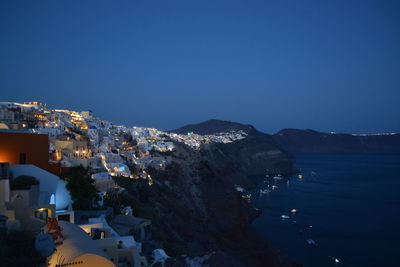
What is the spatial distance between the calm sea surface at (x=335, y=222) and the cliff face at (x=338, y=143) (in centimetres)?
11684

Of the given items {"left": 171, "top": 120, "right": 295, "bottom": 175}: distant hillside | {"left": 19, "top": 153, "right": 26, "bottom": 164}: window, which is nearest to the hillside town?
{"left": 19, "top": 153, "right": 26, "bottom": 164}: window

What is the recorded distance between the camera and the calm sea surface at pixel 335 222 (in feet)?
77.7

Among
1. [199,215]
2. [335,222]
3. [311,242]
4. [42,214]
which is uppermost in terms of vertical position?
[42,214]

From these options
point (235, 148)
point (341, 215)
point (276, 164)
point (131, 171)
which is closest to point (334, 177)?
point (276, 164)

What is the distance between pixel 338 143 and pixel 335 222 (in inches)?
5930

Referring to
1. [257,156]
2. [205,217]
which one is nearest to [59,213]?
[205,217]

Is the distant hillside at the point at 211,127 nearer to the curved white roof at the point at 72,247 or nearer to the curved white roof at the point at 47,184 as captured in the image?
the curved white roof at the point at 47,184

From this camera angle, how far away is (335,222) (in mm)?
31984

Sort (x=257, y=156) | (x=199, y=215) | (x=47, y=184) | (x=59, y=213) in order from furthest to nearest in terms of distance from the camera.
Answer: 1. (x=257, y=156)
2. (x=199, y=215)
3. (x=47, y=184)
4. (x=59, y=213)

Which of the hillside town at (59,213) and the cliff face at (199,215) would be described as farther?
the cliff face at (199,215)

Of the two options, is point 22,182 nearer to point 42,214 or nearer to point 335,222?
point 42,214

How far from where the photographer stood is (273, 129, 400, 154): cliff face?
550ft

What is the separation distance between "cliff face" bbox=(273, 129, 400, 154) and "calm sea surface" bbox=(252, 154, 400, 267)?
4600 inches

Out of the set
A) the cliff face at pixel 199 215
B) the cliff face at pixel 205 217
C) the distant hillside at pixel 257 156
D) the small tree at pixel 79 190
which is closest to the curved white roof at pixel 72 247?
the cliff face at pixel 199 215
